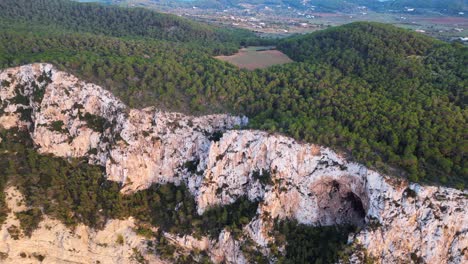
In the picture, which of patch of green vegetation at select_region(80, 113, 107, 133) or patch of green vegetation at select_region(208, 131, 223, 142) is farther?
patch of green vegetation at select_region(80, 113, 107, 133)

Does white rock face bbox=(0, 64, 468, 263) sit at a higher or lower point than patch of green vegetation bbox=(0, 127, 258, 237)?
higher

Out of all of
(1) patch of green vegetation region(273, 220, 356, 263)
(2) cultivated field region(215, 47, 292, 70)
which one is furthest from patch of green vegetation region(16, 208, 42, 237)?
(2) cultivated field region(215, 47, 292, 70)

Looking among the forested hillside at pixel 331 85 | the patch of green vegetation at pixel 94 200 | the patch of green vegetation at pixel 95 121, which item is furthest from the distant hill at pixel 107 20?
the patch of green vegetation at pixel 94 200

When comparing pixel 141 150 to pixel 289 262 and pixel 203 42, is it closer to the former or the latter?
pixel 289 262

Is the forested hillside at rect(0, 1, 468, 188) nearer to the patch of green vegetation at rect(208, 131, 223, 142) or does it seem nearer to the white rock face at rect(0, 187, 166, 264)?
the patch of green vegetation at rect(208, 131, 223, 142)

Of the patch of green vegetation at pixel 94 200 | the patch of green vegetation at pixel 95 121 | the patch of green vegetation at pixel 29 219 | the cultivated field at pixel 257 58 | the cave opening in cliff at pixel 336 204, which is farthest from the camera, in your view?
the cultivated field at pixel 257 58

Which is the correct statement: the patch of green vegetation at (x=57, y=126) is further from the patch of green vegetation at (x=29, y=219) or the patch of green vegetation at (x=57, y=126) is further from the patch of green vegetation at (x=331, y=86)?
the patch of green vegetation at (x=29, y=219)
